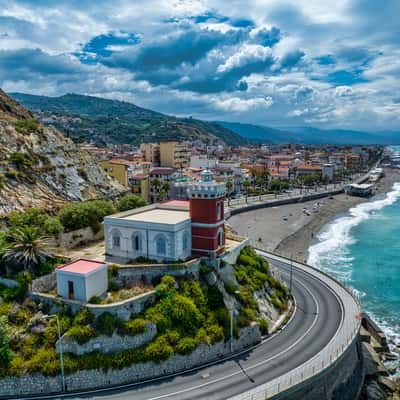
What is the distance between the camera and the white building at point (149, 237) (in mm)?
36500

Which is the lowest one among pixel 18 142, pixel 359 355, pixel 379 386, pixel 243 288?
pixel 379 386

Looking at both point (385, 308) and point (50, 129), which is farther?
point (50, 129)

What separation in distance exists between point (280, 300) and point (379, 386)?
41.4 feet

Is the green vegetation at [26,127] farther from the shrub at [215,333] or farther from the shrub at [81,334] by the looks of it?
the shrub at [215,333]

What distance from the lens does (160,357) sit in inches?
1146

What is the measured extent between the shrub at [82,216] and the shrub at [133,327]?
62.2 ft

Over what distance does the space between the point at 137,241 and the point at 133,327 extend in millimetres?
10937

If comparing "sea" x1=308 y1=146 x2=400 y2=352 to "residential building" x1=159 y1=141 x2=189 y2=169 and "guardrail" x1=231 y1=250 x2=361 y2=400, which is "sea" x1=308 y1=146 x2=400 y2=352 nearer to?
"guardrail" x1=231 y1=250 x2=361 y2=400

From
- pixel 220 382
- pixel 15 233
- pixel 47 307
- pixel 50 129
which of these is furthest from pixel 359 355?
pixel 50 129

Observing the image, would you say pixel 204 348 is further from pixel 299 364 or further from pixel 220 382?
pixel 299 364

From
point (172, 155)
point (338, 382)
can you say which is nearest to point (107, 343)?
point (338, 382)

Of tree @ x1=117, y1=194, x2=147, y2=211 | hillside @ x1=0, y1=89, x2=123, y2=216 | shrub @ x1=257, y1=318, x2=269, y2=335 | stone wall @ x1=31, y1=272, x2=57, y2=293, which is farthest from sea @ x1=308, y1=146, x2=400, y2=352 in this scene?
hillside @ x1=0, y1=89, x2=123, y2=216

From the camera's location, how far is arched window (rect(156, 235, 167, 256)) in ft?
121

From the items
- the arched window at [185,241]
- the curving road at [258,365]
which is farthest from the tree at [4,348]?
the arched window at [185,241]
